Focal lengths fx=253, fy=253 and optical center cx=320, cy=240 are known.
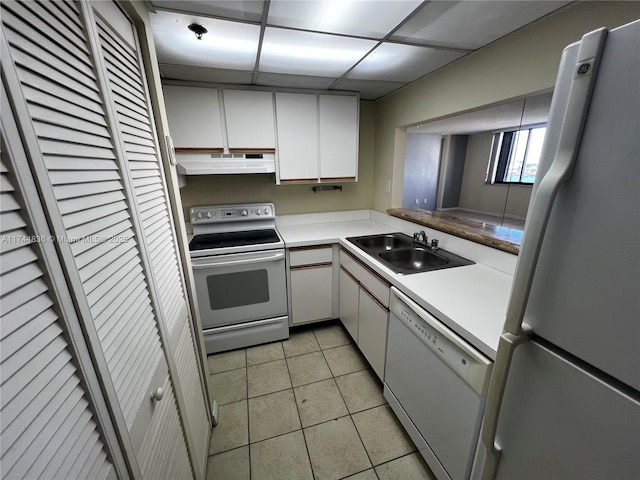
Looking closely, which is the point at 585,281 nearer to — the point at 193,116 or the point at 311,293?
the point at 311,293

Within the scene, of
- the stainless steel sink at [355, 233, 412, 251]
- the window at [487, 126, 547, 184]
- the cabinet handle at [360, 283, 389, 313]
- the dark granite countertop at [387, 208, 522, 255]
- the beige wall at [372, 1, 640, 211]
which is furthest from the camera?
the window at [487, 126, 547, 184]

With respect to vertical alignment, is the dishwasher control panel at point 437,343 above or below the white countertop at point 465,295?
below

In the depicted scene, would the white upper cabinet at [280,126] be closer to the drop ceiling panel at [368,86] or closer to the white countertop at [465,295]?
the drop ceiling panel at [368,86]

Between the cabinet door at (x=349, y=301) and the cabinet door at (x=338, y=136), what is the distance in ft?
3.17

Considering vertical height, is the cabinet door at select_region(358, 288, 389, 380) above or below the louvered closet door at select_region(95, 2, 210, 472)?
below

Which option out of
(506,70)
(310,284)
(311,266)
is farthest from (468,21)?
(310,284)

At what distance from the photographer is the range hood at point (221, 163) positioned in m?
1.94

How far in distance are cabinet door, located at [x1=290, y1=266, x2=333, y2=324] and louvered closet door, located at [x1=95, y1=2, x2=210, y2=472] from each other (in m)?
1.07

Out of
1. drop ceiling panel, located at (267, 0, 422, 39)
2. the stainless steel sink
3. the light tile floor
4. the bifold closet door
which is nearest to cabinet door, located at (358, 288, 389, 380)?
the light tile floor

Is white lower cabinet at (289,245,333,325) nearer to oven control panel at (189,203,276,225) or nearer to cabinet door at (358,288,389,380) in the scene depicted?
cabinet door at (358,288,389,380)

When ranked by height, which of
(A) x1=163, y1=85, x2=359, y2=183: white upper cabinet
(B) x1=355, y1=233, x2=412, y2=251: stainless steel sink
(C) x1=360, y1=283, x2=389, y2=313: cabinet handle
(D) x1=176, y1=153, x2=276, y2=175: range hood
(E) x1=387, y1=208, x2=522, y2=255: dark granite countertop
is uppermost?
(A) x1=163, y1=85, x2=359, y2=183: white upper cabinet

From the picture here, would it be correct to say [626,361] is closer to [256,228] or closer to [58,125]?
[58,125]

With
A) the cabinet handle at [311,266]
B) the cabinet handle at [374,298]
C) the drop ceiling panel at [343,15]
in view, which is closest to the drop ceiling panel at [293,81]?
the drop ceiling panel at [343,15]

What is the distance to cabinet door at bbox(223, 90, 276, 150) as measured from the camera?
2.07m
